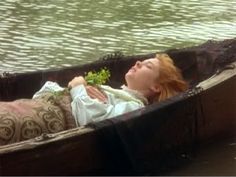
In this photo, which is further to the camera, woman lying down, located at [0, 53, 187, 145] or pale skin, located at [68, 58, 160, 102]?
pale skin, located at [68, 58, 160, 102]

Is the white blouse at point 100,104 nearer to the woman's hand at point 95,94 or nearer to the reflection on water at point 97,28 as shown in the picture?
the woman's hand at point 95,94

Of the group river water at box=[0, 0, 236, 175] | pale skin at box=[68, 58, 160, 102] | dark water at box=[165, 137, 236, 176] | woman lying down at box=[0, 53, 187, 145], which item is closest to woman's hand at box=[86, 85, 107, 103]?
woman lying down at box=[0, 53, 187, 145]

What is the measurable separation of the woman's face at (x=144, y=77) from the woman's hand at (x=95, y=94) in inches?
11.7

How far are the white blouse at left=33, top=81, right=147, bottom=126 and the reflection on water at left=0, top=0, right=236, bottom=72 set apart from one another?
3.17 metres

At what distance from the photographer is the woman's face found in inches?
215

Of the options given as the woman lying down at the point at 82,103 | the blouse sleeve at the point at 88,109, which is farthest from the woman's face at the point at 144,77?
the blouse sleeve at the point at 88,109

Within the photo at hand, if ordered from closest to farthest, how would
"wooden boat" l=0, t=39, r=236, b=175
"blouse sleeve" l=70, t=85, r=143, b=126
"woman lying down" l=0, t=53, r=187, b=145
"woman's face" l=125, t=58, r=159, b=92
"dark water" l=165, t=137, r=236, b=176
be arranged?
"wooden boat" l=0, t=39, r=236, b=175
"woman lying down" l=0, t=53, r=187, b=145
"blouse sleeve" l=70, t=85, r=143, b=126
"woman's face" l=125, t=58, r=159, b=92
"dark water" l=165, t=137, r=236, b=176

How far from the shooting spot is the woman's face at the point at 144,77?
5449 mm

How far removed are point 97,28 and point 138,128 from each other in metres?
6.03

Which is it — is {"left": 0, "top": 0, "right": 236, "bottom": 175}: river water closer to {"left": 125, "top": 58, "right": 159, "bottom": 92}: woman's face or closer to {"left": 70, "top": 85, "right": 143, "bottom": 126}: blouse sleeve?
{"left": 125, "top": 58, "right": 159, "bottom": 92}: woman's face

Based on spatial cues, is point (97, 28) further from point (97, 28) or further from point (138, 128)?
point (138, 128)

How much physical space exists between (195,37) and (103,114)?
5.28 meters

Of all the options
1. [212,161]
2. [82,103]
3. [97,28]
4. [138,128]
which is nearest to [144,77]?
[138,128]

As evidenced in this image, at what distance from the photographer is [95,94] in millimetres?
5254
